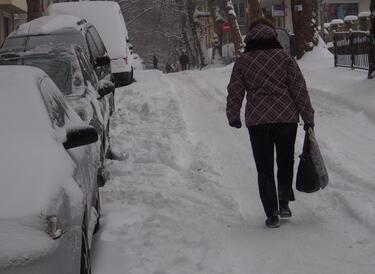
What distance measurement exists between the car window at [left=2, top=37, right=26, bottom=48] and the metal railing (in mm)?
8223

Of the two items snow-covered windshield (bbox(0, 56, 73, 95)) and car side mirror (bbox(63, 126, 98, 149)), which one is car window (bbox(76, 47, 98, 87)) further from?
car side mirror (bbox(63, 126, 98, 149))

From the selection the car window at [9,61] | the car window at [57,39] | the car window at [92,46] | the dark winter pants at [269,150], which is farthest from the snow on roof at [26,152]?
the car window at [92,46]

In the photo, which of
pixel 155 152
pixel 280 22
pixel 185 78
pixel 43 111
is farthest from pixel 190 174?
pixel 280 22

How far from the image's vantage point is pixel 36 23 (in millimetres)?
10992

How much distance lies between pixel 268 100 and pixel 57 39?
5235 mm

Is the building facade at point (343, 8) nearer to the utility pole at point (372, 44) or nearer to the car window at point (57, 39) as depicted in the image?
the utility pole at point (372, 44)

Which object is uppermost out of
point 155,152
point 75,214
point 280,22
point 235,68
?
point 235,68

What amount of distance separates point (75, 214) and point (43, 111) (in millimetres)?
1070

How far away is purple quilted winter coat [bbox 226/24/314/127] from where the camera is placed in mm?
5840

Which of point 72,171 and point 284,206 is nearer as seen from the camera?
point 72,171

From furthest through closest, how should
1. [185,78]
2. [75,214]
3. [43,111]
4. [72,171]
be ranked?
[185,78], [43,111], [72,171], [75,214]

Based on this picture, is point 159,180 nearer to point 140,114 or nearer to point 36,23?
point 36,23

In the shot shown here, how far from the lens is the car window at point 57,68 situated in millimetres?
7781

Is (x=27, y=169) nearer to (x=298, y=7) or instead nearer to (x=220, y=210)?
(x=220, y=210)
